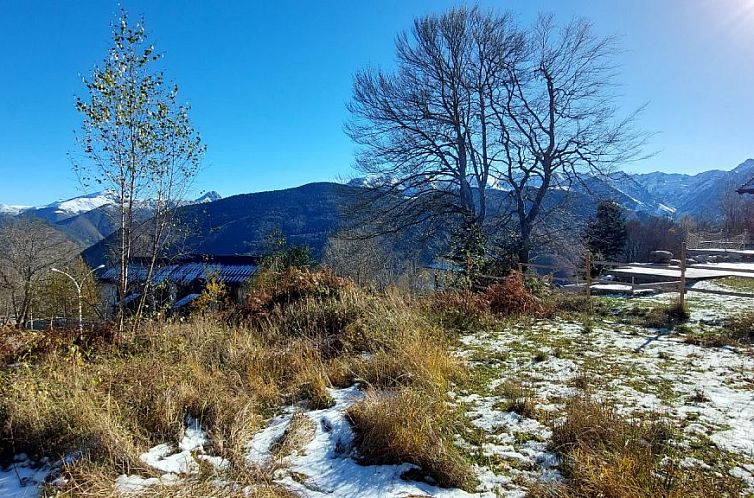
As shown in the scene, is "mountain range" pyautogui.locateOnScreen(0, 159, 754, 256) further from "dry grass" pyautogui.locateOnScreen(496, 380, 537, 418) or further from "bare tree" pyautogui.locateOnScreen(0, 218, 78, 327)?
"dry grass" pyautogui.locateOnScreen(496, 380, 537, 418)

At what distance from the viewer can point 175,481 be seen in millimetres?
2355

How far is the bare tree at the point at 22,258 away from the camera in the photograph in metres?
22.8

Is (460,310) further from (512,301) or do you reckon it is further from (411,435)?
(411,435)

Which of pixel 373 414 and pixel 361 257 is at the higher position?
pixel 361 257

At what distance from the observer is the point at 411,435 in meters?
2.64

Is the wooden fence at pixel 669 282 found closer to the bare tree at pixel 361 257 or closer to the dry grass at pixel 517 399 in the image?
the dry grass at pixel 517 399

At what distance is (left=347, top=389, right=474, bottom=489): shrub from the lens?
241cm

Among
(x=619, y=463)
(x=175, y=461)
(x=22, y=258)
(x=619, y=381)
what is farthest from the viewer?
(x=22, y=258)

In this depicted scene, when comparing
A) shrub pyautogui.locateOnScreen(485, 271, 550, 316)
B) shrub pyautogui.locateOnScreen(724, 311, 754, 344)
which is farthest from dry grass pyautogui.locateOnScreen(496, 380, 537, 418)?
shrub pyautogui.locateOnScreen(724, 311, 754, 344)

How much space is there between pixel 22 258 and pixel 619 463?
101 feet

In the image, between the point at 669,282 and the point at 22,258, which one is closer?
the point at 669,282

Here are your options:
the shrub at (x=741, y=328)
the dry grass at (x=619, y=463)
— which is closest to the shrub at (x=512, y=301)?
the shrub at (x=741, y=328)

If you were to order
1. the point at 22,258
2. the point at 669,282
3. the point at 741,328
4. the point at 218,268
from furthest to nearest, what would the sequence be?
the point at 22,258, the point at 218,268, the point at 669,282, the point at 741,328

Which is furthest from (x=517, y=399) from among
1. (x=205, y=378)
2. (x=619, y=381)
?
(x=205, y=378)
